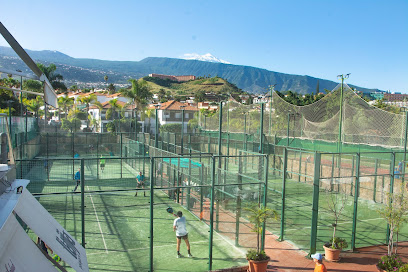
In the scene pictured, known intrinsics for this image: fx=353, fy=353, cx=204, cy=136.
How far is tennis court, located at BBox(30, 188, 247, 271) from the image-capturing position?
9.29 meters

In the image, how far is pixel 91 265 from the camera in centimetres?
897

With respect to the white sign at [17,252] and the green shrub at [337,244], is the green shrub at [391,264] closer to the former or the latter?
the green shrub at [337,244]

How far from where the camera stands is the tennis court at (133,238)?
929cm

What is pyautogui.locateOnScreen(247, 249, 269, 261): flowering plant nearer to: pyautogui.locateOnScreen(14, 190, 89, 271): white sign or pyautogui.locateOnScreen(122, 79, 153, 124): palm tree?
pyautogui.locateOnScreen(14, 190, 89, 271): white sign

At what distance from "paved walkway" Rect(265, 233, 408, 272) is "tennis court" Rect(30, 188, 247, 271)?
103cm

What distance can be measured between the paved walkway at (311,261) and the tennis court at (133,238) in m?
1.03

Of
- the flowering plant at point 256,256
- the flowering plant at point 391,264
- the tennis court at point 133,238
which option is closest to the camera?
the flowering plant at point 391,264

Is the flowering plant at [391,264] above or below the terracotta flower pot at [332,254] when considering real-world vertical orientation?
above

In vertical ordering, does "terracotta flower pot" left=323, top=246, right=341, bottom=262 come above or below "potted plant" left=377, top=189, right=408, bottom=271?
below

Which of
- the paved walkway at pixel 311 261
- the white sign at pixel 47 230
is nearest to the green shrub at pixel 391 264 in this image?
the paved walkway at pixel 311 261

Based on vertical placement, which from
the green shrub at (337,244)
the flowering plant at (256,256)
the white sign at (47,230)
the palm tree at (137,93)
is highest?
the palm tree at (137,93)

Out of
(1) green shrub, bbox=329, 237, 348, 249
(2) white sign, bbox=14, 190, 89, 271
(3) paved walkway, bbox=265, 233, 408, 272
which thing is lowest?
(3) paved walkway, bbox=265, 233, 408, 272

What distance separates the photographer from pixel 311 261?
9.93m

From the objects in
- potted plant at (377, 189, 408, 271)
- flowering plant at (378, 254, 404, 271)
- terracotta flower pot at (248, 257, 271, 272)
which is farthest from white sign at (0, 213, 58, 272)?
potted plant at (377, 189, 408, 271)
